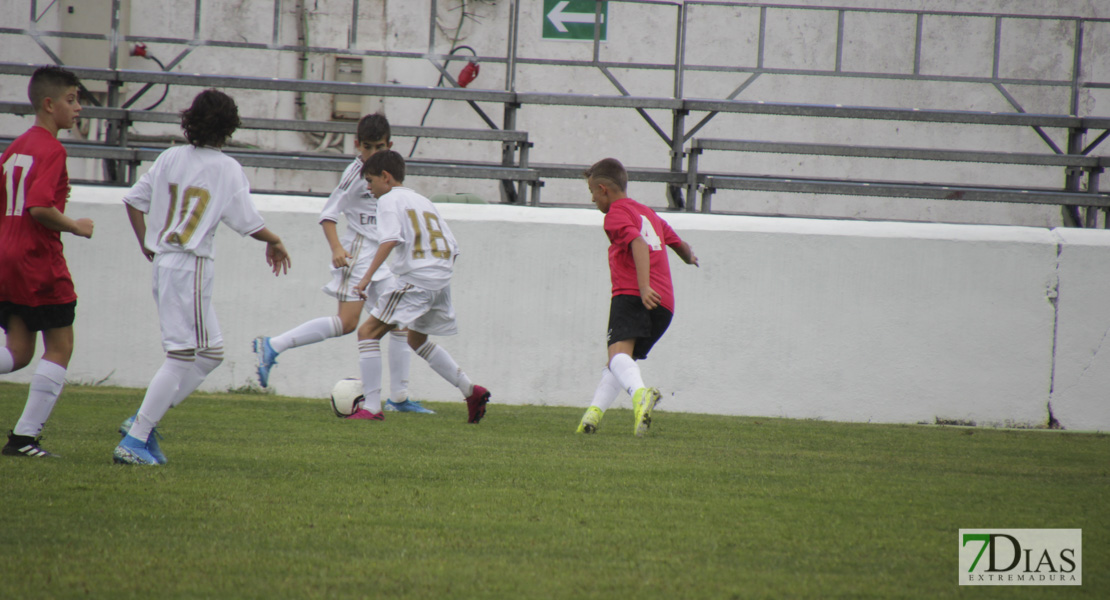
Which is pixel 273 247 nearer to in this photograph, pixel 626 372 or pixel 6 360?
pixel 6 360

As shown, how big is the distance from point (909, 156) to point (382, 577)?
851 centimetres

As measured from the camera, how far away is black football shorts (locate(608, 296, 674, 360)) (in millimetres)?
5840

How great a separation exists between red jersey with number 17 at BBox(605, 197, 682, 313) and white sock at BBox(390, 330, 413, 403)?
6.06 ft

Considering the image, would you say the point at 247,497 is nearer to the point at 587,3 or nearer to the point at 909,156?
the point at 909,156

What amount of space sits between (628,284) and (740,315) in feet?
8.26

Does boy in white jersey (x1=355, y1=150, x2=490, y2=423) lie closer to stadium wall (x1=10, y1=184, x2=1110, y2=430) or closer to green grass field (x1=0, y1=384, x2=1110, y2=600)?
green grass field (x1=0, y1=384, x2=1110, y2=600)

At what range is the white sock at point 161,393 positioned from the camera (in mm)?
4129

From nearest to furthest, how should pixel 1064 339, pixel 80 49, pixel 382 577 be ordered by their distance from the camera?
pixel 382 577 < pixel 1064 339 < pixel 80 49

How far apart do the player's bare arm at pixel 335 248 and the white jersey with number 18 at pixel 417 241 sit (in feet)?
0.98

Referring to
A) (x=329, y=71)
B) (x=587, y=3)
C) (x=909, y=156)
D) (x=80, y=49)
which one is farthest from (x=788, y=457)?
(x=80, y=49)

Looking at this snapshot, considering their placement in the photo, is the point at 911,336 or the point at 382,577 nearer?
the point at 382,577

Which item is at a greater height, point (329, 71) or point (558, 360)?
point (329, 71)

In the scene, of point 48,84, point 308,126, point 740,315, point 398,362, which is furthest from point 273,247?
point 308,126

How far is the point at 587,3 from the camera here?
13.3 m
